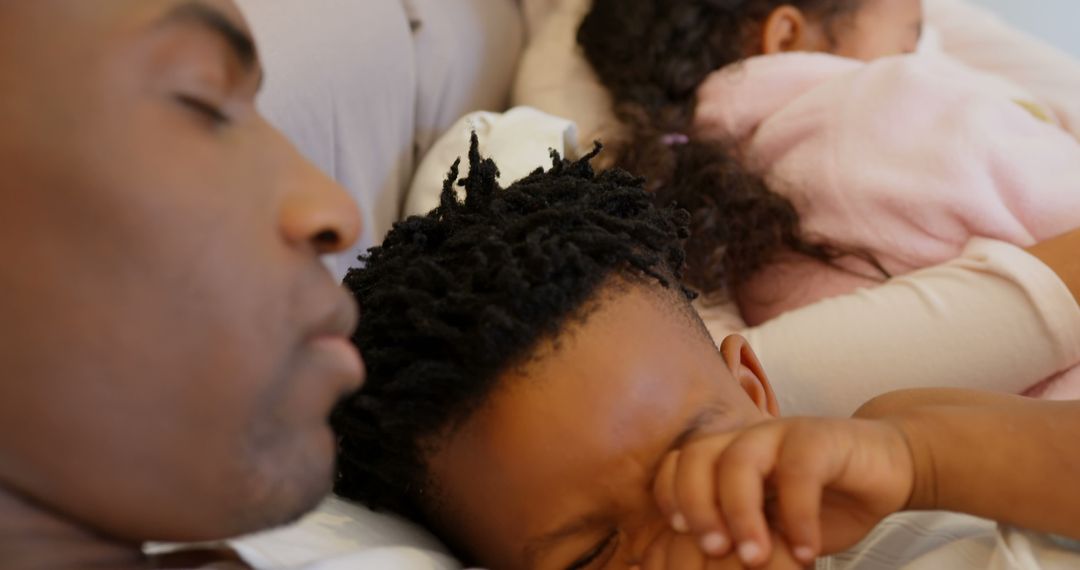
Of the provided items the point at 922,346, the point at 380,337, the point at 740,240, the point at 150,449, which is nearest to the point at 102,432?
the point at 150,449

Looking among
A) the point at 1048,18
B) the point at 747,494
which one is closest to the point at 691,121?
the point at 747,494

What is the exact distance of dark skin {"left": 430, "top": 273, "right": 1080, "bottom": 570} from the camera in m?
0.58

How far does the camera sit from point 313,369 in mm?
433

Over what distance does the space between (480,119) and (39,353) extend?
32.9 inches

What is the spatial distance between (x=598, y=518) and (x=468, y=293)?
7.0 inches

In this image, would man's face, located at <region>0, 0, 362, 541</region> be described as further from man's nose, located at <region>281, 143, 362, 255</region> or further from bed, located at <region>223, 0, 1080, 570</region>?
bed, located at <region>223, 0, 1080, 570</region>

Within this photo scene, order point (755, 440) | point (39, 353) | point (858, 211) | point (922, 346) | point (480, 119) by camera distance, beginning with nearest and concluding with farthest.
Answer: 1. point (39, 353)
2. point (755, 440)
3. point (922, 346)
4. point (858, 211)
5. point (480, 119)

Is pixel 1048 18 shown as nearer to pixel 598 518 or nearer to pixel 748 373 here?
pixel 748 373

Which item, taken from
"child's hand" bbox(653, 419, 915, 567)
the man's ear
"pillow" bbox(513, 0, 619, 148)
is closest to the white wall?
"pillow" bbox(513, 0, 619, 148)

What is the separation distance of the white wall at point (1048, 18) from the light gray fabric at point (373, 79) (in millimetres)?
1378

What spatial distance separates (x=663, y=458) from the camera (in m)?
0.62

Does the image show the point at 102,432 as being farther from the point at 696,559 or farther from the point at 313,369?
the point at 696,559

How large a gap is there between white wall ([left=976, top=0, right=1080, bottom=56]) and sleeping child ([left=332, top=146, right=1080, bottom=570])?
1.79 metres

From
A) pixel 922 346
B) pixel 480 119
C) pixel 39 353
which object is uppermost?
pixel 39 353
